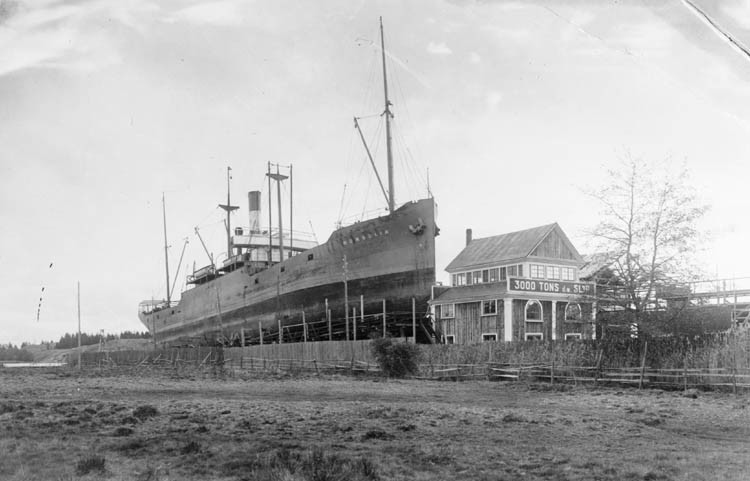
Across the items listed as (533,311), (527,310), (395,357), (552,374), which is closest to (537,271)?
(533,311)

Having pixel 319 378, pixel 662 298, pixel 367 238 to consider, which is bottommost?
pixel 319 378

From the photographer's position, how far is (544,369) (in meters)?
28.5

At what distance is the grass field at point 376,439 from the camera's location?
8.89 m

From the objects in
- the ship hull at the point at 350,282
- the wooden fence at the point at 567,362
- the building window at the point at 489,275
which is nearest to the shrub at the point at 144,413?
the wooden fence at the point at 567,362

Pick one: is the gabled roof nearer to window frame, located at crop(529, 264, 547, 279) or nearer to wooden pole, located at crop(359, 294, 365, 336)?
window frame, located at crop(529, 264, 547, 279)

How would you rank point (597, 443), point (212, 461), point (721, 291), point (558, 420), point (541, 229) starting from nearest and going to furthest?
point (212, 461), point (597, 443), point (558, 420), point (721, 291), point (541, 229)

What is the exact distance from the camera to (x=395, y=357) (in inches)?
1297

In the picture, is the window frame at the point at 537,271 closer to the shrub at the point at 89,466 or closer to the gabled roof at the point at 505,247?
the gabled roof at the point at 505,247

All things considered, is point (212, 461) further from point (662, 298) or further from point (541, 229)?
point (541, 229)

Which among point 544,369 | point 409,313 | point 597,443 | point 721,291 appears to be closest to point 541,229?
point 409,313

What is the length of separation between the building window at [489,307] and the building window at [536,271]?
16.5 feet

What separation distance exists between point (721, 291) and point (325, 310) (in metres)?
25.6

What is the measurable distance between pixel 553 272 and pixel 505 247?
10.9 feet

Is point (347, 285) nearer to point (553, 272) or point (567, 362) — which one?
point (553, 272)
